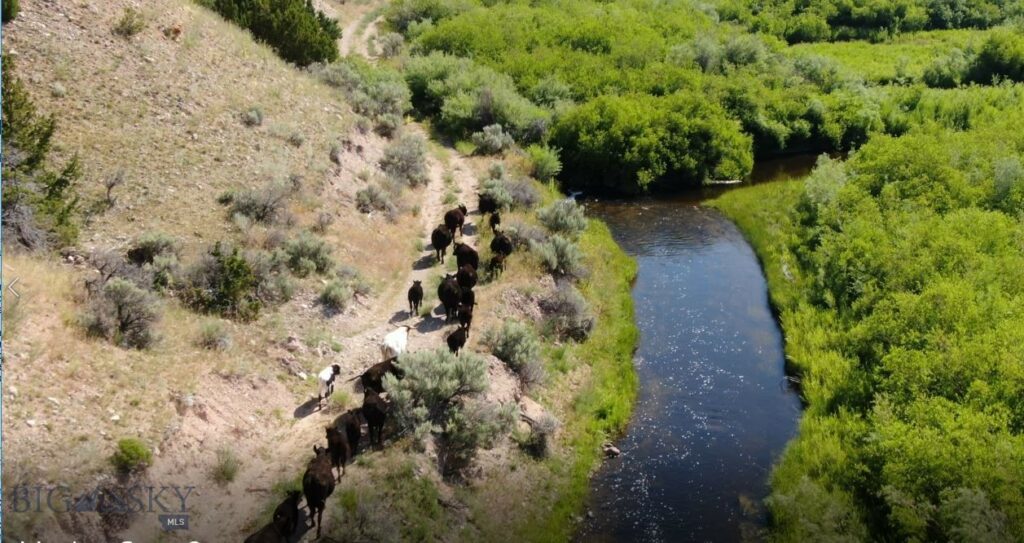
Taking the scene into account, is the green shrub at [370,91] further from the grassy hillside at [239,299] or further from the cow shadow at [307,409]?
the cow shadow at [307,409]

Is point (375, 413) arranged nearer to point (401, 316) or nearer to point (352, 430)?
point (352, 430)

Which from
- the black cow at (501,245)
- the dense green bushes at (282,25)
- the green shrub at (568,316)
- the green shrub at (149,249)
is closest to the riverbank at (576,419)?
the green shrub at (568,316)

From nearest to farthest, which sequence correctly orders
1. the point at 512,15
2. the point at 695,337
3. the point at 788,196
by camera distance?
the point at 695,337 → the point at 788,196 → the point at 512,15

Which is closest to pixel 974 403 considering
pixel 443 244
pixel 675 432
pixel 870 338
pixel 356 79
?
pixel 870 338

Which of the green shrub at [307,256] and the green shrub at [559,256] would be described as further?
the green shrub at [559,256]

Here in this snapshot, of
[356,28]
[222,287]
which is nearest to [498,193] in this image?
[222,287]

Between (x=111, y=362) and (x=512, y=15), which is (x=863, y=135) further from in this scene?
(x=111, y=362)

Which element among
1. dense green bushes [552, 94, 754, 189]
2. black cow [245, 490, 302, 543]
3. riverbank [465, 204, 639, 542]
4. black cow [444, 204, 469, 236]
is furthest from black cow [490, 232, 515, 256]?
dense green bushes [552, 94, 754, 189]
